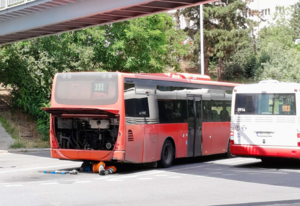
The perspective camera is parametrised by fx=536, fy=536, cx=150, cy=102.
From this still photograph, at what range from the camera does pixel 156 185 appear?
1238 cm

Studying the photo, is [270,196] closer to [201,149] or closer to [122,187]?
[122,187]

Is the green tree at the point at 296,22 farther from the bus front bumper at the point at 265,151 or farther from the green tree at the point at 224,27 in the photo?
the bus front bumper at the point at 265,151

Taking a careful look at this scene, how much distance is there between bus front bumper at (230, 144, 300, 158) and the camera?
1630 centimetres

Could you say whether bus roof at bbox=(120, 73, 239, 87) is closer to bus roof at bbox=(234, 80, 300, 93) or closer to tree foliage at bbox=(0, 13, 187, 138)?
bus roof at bbox=(234, 80, 300, 93)

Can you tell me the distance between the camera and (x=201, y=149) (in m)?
19.0

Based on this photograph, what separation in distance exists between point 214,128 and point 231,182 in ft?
22.3

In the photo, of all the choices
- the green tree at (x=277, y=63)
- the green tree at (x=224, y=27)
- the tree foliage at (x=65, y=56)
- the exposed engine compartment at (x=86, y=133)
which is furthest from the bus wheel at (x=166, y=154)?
the green tree at (x=224, y=27)

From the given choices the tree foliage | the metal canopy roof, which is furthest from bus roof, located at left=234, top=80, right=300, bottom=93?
the tree foliage

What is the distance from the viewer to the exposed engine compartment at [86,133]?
14.9 m

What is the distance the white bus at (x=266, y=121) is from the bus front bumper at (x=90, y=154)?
458cm

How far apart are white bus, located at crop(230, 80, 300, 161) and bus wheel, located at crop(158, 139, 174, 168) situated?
2.02m

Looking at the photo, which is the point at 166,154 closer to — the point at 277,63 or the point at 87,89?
the point at 87,89

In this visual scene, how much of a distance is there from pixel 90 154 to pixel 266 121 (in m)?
5.79

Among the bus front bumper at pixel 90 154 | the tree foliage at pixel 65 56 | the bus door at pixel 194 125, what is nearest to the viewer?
the bus front bumper at pixel 90 154
